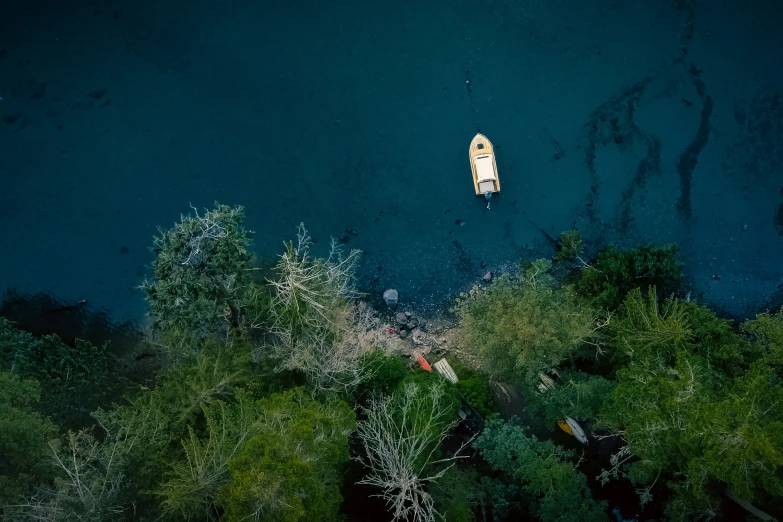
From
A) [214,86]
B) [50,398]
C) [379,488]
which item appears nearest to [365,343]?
[379,488]

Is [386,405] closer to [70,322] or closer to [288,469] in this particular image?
[288,469]

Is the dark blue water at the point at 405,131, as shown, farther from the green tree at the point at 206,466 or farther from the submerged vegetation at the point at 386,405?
the green tree at the point at 206,466

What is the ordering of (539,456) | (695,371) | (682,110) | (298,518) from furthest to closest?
(682,110) < (539,456) < (695,371) < (298,518)

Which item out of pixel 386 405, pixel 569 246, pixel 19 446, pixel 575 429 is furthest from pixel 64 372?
pixel 569 246

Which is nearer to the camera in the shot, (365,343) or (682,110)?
(365,343)

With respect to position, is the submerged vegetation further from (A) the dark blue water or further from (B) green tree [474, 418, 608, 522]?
(A) the dark blue water

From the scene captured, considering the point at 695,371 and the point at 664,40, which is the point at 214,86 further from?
the point at 695,371
